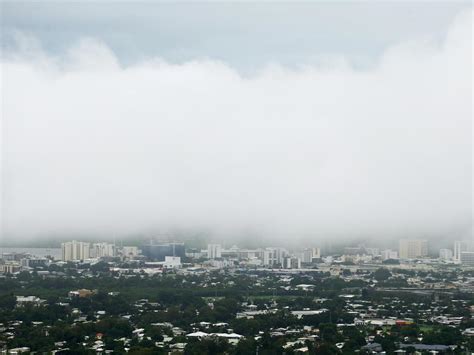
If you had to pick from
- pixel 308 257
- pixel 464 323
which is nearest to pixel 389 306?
pixel 464 323

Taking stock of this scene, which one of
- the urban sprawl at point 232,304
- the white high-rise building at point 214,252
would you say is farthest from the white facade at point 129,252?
the white high-rise building at point 214,252

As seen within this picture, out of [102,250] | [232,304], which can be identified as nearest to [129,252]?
[102,250]

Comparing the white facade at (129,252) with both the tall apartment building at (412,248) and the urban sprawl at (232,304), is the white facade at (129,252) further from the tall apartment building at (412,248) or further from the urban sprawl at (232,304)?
the tall apartment building at (412,248)

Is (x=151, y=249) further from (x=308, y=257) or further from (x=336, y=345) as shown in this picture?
(x=336, y=345)

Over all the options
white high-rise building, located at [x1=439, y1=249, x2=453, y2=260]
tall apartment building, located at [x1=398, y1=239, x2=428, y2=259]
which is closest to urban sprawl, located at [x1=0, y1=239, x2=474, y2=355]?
white high-rise building, located at [x1=439, y1=249, x2=453, y2=260]

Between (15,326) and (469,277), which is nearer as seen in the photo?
(15,326)

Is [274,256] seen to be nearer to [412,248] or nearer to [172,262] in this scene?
[172,262]
